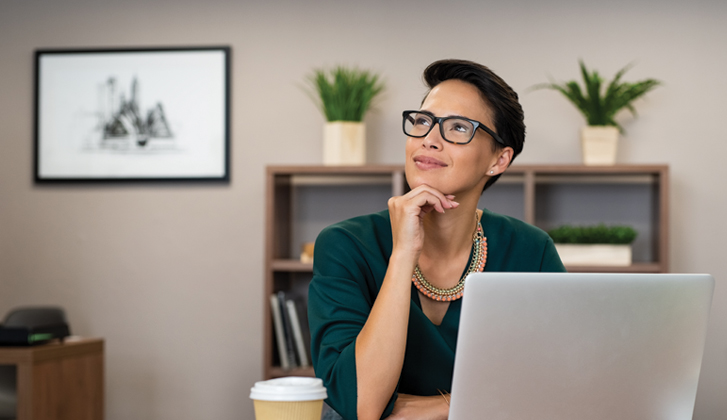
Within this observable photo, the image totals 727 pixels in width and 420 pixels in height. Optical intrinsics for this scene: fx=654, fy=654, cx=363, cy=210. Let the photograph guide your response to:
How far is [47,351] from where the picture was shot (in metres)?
2.20

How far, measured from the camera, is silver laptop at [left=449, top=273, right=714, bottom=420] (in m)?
0.76

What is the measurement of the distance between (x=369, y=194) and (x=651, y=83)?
1284 millimetres

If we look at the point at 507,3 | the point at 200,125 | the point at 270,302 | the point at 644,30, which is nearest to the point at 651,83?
the point at 644,30

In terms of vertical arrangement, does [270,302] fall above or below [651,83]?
below

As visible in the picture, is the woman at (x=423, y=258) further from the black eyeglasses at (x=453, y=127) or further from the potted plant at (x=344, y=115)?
the potted plant at (x=344, y=115)

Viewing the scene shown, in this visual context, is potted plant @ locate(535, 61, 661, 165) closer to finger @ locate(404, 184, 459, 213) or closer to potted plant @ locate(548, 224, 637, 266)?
potted plant @ locate(548, 224, 637, 266)

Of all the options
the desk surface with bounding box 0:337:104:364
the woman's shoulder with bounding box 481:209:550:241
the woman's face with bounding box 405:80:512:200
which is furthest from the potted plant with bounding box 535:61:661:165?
the desk surface with bounding box 0:337:104:364

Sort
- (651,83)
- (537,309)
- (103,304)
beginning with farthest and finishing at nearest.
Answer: (103,304), (651,83), (537,309)

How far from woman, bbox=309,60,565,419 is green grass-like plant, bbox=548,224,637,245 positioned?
1260mm

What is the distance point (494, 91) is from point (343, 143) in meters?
1.48

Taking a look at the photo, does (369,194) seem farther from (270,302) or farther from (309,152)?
(270,302)

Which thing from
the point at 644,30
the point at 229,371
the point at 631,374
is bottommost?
the point at 229,371

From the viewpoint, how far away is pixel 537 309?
2.51ft

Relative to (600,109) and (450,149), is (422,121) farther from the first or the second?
(600,109)
